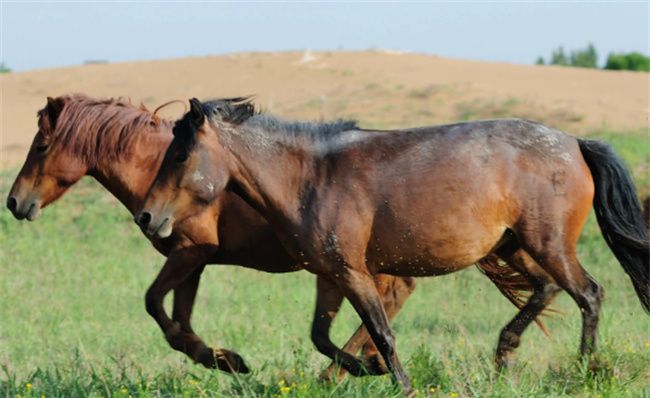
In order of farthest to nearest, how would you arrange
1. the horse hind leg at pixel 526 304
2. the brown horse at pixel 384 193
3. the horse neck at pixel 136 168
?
the horse neck at pixel 136 168
the horse hind leg at pixel 526 304
the brown horse at pixel 384 193

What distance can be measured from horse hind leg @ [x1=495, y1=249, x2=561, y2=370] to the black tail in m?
0.49

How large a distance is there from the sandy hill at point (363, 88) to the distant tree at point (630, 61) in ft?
61.9

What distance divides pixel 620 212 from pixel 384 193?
164cm

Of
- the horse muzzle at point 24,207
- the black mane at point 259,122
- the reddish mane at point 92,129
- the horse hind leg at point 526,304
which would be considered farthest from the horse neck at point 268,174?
the horse muzzle at point 24,207

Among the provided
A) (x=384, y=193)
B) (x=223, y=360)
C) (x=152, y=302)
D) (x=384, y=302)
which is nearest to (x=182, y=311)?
(x=152, y=302)

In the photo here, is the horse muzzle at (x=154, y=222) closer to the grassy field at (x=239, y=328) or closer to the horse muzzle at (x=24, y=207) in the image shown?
the grassy field at (x=239, y=328)

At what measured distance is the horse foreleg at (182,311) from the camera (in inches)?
264

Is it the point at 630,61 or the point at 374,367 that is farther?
the point at 630,61

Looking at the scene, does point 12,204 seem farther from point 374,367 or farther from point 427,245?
point 427,245

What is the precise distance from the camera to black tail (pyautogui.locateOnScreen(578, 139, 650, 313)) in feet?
21.9

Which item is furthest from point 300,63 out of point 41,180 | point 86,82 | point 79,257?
point 41,180

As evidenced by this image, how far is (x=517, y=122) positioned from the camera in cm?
654

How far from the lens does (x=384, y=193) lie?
246 inches

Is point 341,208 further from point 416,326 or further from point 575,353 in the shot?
point 416,326
